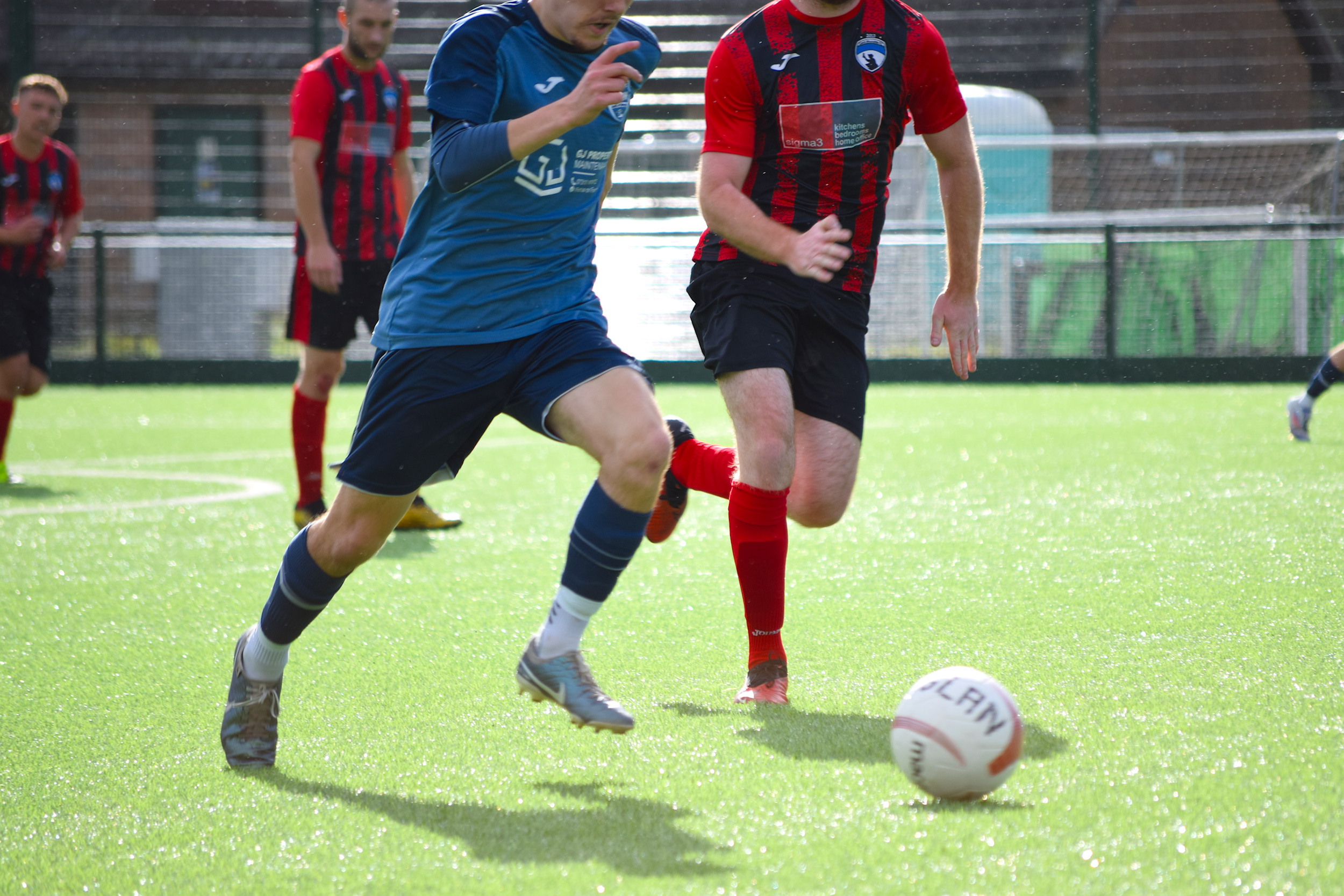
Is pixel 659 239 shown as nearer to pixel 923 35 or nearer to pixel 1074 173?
pixel 1074 173

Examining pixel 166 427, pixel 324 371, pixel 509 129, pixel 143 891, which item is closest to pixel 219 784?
pixel 143 891

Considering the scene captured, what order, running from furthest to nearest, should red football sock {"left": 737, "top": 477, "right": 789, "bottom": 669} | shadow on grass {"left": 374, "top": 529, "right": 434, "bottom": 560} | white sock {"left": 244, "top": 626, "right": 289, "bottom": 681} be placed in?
1. shadow on grass {"left": 374, "top": 529, "right": 434, "bottom": 560}
2. red football sock {"left": 737, "top": 477, "right": 789, "bottom": 669}
3. white sock {"left": 244, "top": 626, "right": 289, "bottom": 681}

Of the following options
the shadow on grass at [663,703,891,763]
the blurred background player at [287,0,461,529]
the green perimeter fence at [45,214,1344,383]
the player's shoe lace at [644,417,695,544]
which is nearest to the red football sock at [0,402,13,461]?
the blurred background player at [287,0,461,529]

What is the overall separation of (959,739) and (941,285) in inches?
486

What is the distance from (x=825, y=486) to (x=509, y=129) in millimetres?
1455

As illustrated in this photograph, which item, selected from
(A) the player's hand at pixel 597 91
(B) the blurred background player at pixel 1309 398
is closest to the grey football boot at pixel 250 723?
(A) the player's hand at pixel 597 91

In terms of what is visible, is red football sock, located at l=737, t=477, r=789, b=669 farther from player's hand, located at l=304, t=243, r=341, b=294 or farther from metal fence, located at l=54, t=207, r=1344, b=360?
metal fence, located at l=54, t=207, r=1344, b=360

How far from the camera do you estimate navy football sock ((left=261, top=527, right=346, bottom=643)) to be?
3.00 meters

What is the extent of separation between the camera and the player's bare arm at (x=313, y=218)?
6.34m

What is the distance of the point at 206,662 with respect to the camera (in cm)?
389

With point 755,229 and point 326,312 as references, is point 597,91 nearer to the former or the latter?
point 755,229

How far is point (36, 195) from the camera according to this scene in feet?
27.8

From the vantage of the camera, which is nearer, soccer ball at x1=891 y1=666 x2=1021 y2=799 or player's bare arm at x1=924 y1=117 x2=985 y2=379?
soccer ball at x1=891 y1=666 x2=1021 y2=799

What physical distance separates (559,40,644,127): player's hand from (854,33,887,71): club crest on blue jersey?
3.47ft
